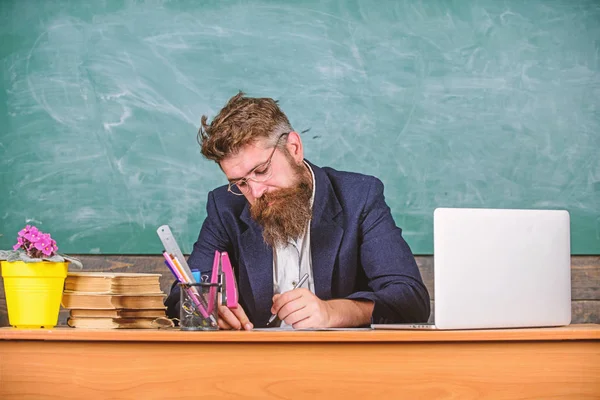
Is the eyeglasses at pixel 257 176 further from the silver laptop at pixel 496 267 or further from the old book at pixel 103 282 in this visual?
the silver laptop at pixel 496 267

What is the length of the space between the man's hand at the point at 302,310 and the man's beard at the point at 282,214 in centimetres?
58

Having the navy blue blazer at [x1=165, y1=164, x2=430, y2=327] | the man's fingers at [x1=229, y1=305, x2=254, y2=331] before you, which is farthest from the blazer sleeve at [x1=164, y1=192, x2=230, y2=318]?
the man's fingers at [x1=229, y1=305, x2=254, y2=331]

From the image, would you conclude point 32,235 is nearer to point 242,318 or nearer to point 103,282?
point 103,282

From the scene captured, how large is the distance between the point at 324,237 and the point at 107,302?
2.87ft

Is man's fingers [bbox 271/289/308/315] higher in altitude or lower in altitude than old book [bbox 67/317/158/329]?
higher

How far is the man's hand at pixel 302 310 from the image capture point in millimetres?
1846

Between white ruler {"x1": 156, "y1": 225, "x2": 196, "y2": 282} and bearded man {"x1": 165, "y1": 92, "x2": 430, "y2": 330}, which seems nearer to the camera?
white ruler {"x1": 156, "y1": 225, "x2": 196, "y2": 282}

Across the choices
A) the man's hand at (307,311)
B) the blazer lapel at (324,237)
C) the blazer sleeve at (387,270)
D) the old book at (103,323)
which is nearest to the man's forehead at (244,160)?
the blazer lapel at (324,237)

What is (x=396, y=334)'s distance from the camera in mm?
1444

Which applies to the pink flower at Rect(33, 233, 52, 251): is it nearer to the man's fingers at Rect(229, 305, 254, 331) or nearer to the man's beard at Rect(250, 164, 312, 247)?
the man's fingers at Rect(229, 305, 254, 331)

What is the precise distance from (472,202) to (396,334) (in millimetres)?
1580

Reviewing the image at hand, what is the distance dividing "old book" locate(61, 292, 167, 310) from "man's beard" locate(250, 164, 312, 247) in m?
0.69

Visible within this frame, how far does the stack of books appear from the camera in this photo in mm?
1768

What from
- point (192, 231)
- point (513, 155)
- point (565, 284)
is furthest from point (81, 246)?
point (565, 284)
